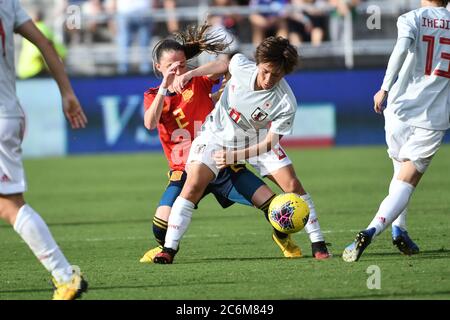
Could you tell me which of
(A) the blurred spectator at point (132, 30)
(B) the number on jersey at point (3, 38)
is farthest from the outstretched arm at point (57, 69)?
(A) the blurred spectator at point (132, 30)

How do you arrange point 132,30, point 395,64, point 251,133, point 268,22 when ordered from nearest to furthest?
point 395,64 → point 251,133 → point 268,22 → point 132,30

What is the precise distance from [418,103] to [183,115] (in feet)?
7.07

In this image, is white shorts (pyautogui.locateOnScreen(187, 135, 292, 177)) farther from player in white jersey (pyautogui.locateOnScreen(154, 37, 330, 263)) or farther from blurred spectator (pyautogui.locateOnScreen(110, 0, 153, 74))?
blurred spectator (pyautogui.locateOnScreen(110, 0, 153, 74))

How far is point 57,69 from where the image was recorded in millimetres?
6059

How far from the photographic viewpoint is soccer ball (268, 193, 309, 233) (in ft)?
26.3

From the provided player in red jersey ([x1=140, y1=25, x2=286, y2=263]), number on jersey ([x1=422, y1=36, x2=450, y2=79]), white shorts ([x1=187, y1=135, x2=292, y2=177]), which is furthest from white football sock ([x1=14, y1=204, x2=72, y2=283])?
number on jersey ([x1=422, y1=36, x2=450, y2=79])

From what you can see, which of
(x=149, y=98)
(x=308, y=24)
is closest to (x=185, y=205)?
(x=149, y=98)

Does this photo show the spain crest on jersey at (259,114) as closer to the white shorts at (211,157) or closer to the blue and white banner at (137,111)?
the white shorts at (211,157)

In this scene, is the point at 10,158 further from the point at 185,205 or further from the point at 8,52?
the point at 185,205

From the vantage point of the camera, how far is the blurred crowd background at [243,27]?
21266mm

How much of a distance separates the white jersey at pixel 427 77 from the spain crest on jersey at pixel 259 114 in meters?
1.09
